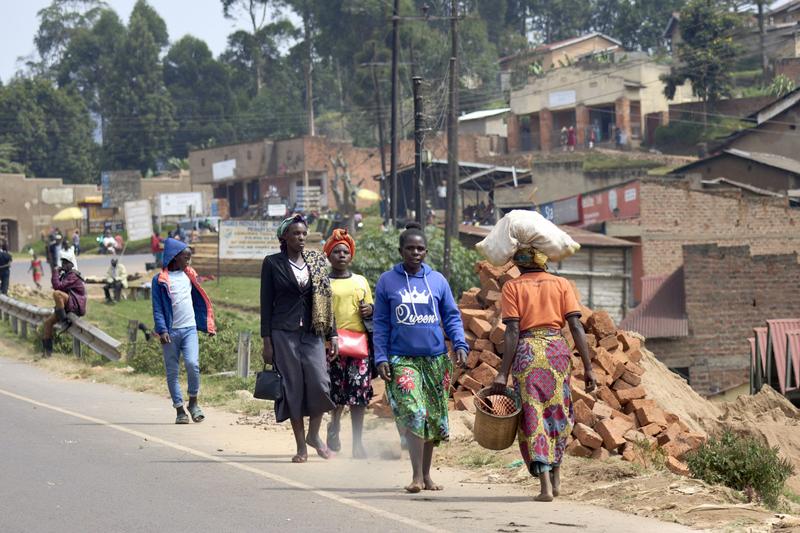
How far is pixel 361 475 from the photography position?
8.82 meters

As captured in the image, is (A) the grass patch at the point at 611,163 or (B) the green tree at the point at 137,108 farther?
Result: (B) the green tree at the point at 137,108

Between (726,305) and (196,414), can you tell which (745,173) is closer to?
(726,305)

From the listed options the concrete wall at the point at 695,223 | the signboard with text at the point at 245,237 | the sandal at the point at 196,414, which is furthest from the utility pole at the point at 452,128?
the sandal at the point at 196,414

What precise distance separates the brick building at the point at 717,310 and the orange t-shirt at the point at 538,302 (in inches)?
843

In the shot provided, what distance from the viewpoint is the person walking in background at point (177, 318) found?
1141cm

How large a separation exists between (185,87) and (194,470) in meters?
94.1

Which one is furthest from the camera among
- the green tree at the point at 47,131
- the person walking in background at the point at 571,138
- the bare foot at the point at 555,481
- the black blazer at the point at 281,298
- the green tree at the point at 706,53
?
the green tree at the point at 47,131

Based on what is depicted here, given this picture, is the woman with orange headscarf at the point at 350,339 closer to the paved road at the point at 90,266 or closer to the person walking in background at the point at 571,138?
the paved road at the point at 90,266

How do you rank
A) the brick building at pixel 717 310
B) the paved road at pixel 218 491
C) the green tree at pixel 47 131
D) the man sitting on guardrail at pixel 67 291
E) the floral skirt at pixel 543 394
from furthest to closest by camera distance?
the green tree at pixel 47 131
the brick building at pixel 717 310
the man sitting on guardrail at pixel 67 291
the floral skirt at pixel 543 394
the paved road at pixel 218 491

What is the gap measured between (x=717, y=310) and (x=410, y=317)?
22169mm

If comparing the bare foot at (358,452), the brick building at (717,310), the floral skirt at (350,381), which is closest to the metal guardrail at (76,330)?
the floral skirt at (350,381)

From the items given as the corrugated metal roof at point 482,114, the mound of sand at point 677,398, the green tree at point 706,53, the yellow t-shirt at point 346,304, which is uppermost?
the green tree at point 706,53

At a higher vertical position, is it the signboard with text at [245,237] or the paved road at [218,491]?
the signboard with text at [245,237]

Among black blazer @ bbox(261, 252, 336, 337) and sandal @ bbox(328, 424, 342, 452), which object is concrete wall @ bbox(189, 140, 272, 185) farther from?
black blazer @ bbox(261, 252, 336, 337)
